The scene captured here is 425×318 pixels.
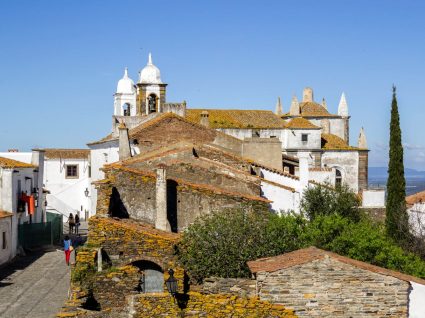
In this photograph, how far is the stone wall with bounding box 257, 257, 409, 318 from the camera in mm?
18953

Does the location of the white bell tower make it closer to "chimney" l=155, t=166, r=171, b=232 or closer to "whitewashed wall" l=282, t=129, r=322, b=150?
→ "whitewashed wall" l=282, t=129, r=322, b=150

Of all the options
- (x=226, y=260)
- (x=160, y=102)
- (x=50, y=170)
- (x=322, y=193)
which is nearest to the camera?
(x=226, y=260)

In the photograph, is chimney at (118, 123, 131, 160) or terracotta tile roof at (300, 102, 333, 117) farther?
terracotta tile roof at (300, 102, 333, 117)

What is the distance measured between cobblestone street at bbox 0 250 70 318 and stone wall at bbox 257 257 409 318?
10.6 metres

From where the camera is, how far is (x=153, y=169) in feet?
122

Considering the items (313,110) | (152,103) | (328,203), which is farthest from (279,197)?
(313,110)

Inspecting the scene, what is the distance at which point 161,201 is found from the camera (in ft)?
108

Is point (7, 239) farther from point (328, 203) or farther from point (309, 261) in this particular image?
point (309, 261)

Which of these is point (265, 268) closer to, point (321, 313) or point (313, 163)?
point (321, 313)

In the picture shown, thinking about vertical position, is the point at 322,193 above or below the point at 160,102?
below

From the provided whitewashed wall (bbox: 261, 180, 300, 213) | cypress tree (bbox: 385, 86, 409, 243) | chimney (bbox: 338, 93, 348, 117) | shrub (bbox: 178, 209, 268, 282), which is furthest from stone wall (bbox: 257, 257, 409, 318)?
chimney (bbox: 338, 93, 348, 117)

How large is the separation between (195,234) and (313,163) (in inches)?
1943

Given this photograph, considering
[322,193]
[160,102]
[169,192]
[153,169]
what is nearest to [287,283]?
[169,192]

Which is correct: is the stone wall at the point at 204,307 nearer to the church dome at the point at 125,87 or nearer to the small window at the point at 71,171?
the church dome at the point at 125,87
